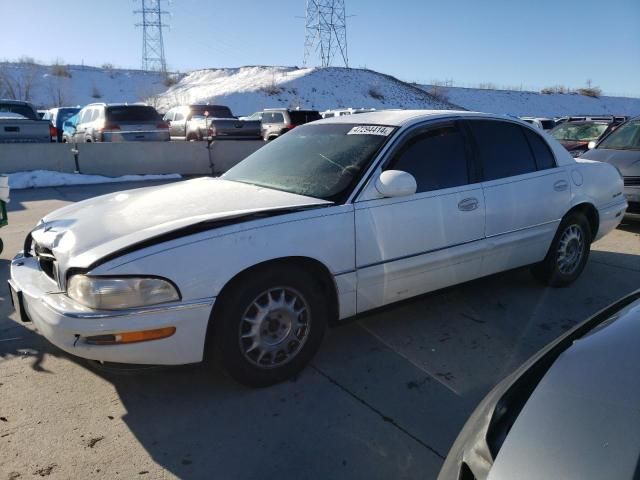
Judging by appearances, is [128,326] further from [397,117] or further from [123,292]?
[397,117]

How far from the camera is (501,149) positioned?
4109 millimetres

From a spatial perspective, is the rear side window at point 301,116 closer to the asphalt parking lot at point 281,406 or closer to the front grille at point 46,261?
the asphalt parking lot at point 281,406

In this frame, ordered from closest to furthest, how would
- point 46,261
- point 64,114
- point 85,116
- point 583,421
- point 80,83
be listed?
point 583,421 → point 46,261 → point 85,116 → point 64,114 → point 80,83

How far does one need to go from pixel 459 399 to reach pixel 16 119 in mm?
12171

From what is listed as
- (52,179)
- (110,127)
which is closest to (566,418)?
(52,179)

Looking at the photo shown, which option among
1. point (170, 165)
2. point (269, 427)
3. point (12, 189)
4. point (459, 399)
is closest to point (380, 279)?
point (459, 399)

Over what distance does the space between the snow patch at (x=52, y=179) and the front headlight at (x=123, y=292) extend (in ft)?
31.4

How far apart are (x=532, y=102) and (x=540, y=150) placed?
7545 cm

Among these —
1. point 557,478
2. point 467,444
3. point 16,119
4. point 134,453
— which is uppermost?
point 16,119

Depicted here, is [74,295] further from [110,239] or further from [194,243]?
[194,243]

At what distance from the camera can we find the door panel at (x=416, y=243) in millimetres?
3203

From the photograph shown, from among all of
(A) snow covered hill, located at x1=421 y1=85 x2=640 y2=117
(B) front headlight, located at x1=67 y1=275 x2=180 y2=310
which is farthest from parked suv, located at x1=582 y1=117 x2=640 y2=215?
(A) snow covered hill, located at x1=421 y1=85 x2=640 y2=117

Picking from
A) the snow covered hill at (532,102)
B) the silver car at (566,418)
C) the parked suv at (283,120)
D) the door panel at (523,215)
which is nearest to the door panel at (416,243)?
the door panel at (523,215)

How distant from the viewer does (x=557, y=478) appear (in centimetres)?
127
